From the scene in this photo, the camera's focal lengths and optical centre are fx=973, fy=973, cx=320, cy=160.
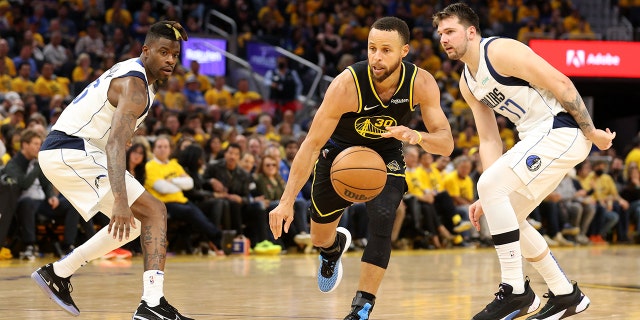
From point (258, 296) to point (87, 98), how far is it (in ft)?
Answer: 7.81

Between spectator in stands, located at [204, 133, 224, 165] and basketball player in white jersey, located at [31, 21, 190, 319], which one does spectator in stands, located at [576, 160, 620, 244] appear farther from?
basketball player in white jersey, located at [31, 21, 190, 319]

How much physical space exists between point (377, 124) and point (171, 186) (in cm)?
635

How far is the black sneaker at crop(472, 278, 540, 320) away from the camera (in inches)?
231

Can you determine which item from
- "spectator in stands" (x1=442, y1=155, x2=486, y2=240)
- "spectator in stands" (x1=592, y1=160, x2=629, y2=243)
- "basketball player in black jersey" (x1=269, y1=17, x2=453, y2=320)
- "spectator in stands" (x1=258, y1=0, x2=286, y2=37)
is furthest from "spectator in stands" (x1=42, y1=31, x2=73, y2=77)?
"basketball player in black jersey" (x1=269, y1=17, x2=453, y2=320)

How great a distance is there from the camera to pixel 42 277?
20.7 ft

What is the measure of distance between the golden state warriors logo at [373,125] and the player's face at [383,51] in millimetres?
326

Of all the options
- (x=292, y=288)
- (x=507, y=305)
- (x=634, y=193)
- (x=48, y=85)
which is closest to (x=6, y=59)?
(x=48, y=85)

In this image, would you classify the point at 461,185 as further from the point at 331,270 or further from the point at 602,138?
the point at 602,138

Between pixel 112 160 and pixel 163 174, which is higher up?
pixel 112 160

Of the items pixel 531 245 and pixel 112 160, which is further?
pixel 531 245

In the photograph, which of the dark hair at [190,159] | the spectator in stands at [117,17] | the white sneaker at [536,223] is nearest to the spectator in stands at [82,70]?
the spectator in stands at [117,17]

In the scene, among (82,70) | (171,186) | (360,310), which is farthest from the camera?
(82,70)

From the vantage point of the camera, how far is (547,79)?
234 inches

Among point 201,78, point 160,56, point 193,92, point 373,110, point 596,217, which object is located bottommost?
point 596,217
